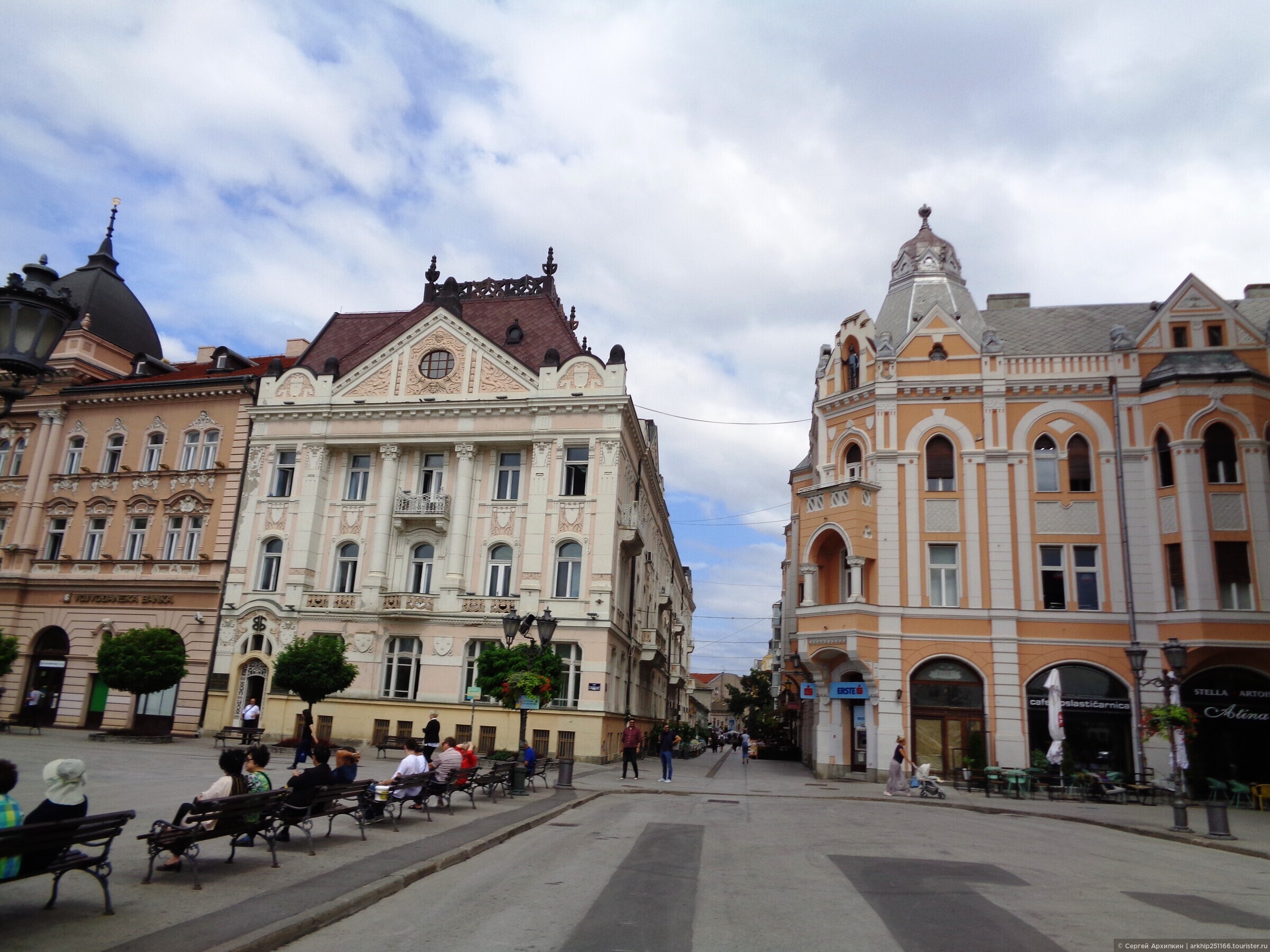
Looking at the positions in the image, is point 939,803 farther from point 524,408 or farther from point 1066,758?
point 524,408

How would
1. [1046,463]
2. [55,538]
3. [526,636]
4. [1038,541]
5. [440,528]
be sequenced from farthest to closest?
[55,538]
[440,528]
[1046,463]
[1038,541]
[526,636]

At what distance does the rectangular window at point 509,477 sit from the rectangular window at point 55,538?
20504mm

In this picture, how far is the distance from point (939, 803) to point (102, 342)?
41.8 meters

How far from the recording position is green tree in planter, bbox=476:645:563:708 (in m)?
22.4

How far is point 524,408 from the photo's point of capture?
3644 centimetres

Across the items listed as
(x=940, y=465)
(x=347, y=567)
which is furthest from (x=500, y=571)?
(x=940, y=465)

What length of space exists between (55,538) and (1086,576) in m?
43.1

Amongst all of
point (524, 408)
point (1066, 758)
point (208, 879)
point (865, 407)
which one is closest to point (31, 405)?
point (524, 408)

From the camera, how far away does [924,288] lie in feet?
118

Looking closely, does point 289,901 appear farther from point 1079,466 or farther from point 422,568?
point 1079,466

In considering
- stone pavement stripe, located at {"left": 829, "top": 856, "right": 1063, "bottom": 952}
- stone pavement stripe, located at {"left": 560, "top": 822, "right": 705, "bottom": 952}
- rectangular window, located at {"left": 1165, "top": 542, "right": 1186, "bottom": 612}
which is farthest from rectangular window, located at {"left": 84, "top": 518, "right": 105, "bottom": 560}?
rectangular window, located at {"left": 1165, "top": 542, "right": 1186, "bottom": 612}

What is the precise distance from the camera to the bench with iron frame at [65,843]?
678cm

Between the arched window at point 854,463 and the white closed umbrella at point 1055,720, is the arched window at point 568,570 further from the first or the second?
the white closed umbrella at point 1055,720

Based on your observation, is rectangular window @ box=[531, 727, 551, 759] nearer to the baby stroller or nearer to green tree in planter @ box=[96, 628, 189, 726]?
green tree in planter @ box=[96, 628, 189, 726]
